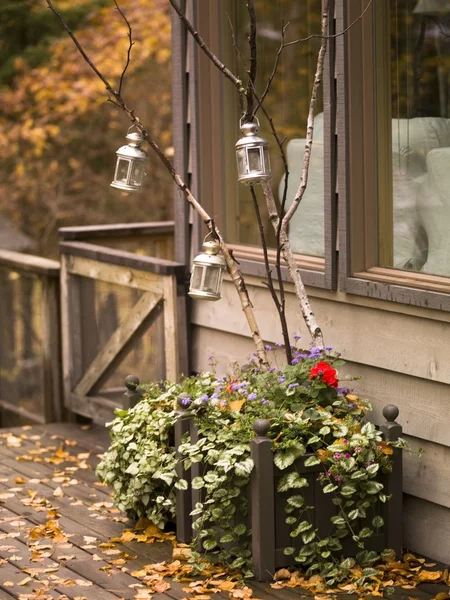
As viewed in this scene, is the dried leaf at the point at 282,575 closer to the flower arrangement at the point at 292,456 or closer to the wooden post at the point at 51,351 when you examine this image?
the flower arrangement at the point at 292,456

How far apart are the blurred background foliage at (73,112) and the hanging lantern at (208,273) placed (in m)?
7.18

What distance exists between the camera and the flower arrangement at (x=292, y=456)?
12.7ft

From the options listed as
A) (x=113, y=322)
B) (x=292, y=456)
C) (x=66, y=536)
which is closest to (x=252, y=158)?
(x=292, y=456)

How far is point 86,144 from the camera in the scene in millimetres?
12969

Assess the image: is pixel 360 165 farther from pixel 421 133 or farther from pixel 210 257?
pixel 210 257

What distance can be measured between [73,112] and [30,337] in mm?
6020

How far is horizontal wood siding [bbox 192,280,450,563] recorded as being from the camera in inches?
159

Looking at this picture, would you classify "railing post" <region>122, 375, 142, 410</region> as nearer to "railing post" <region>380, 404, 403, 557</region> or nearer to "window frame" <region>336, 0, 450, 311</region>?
"window frame" <region>336, 0, 450, 311</region>

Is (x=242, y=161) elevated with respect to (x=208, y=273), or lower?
elevated

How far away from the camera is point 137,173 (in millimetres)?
4309

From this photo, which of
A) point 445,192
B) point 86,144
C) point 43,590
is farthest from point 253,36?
point 86,144

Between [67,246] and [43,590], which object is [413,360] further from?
[67,246]

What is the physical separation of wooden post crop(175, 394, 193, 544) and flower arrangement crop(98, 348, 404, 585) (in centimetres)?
3

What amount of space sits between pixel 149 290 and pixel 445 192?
2.04 m
